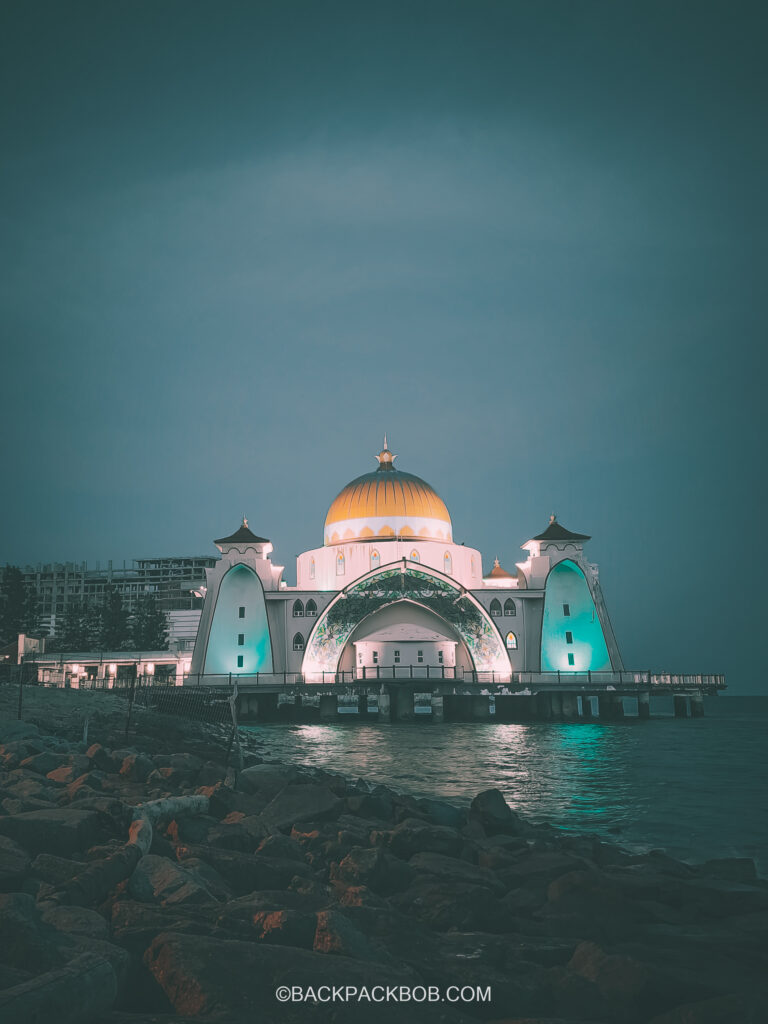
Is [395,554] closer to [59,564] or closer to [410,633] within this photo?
[410,633]

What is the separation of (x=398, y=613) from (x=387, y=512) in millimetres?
8445

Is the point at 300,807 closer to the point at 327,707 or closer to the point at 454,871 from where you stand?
the point at 454,871

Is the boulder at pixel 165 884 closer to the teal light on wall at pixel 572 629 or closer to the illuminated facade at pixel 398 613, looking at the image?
the illuminated facade at pixel 398 613

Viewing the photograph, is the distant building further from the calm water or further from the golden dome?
the calm water

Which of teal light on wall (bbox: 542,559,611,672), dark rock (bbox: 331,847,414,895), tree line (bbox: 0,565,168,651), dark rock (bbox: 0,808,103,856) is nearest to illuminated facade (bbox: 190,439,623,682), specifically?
teal light on wall (bbox: 542,559,611,672)

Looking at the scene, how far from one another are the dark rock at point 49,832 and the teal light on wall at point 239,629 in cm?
5573

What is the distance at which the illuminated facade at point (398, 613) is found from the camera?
63.8m

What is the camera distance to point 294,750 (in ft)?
119

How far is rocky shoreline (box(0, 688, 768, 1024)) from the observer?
6.26 meters

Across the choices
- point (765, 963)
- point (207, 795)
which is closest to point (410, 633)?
point (207, 795)

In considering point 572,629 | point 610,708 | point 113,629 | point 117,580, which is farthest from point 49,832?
point 117,580

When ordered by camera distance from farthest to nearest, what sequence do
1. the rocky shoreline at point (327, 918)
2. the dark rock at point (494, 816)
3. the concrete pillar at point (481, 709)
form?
the concrete pillar at point (481, 709)
the dark rock at point (494, 816)
the rocky shoreline at point (327, 918)

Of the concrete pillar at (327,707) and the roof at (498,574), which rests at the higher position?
the roof at (498,574)

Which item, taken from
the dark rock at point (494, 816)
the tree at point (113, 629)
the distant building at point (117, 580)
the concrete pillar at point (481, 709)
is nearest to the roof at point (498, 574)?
the concrete pillar at point (481, 709)
